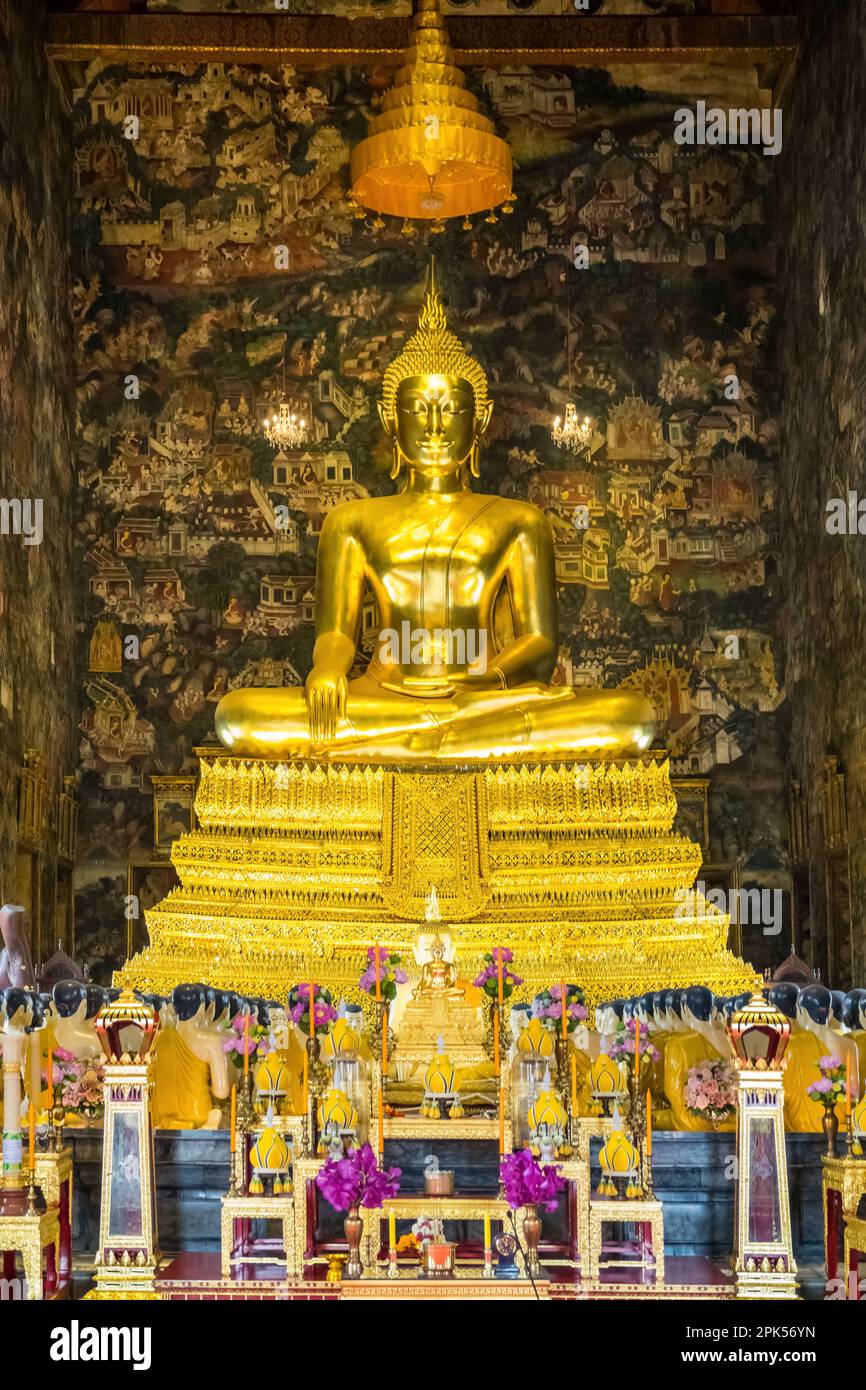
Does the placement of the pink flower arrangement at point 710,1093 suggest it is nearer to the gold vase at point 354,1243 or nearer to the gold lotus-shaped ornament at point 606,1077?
the gold lotus-shaped ornament at point 606,1077

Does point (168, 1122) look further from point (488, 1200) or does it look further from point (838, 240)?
point (838, 240)

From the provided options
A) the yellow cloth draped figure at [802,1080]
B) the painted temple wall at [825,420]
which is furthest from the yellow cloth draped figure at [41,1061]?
the painted temple wall at [825,420]

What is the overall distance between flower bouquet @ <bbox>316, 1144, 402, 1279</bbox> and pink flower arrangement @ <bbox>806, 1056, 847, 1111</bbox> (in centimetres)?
123

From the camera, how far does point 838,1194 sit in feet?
17.2

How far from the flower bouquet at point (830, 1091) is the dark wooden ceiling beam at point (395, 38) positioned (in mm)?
6509

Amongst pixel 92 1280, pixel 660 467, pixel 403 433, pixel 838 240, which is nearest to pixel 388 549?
pixel 403 433

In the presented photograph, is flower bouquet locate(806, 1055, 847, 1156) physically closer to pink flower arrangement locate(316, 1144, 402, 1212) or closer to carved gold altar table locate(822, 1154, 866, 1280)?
carved gold altar table locate(822, 1154, 866, 1280)

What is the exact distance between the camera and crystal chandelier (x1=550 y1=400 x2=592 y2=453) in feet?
35.2

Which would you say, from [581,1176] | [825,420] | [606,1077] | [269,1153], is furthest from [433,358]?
[581,1176]

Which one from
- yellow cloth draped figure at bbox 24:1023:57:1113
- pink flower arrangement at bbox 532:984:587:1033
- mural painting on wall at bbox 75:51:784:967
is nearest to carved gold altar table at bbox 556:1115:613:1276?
pink flower arrangement at bbox 532:984:587:1033

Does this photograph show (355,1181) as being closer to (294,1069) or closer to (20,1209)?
(20,1209)

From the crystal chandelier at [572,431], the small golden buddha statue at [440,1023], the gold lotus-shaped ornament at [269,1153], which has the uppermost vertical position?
the crystal chandelier at [572,431]

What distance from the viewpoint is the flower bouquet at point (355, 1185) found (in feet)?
16.3
